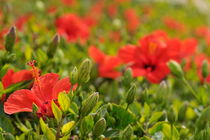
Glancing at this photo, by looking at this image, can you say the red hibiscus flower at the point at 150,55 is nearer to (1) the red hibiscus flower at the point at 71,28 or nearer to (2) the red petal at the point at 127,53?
(2) the red petal at the point at 127,53

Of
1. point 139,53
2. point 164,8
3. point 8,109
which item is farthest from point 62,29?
point 164,8

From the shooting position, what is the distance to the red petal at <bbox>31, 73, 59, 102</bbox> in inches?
40.1

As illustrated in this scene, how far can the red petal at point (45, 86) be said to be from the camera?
102 centimetres

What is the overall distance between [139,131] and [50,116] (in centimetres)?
30

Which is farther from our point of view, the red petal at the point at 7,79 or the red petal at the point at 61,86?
the red petal at the point at 7,79

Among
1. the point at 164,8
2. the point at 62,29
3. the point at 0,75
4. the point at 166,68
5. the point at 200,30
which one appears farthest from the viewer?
the point at 164,8

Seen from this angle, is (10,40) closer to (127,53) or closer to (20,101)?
(20,101)

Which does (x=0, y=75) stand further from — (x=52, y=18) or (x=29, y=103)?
(x=52, y=18)

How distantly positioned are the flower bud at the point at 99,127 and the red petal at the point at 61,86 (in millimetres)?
134

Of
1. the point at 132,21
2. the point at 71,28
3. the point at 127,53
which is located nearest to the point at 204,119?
the point at 127,53

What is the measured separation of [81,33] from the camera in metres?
2.26

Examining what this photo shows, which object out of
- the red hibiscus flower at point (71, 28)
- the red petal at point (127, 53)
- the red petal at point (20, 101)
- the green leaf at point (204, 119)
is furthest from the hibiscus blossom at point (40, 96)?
the red hibiscus flower at point (71, 28)

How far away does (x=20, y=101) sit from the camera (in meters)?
0.97

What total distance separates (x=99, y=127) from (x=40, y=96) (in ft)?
0.61
